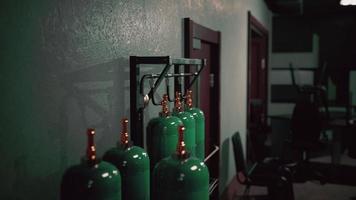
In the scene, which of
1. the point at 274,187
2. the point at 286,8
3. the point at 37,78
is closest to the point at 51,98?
the point at 37,78

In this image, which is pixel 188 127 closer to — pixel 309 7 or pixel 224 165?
pixel 224 165

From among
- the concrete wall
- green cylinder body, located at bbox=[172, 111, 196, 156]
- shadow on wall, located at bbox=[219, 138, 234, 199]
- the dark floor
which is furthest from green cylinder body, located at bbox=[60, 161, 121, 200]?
the concrete wall

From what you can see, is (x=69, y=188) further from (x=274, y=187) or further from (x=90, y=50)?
(x=274, y=187)

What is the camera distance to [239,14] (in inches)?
158

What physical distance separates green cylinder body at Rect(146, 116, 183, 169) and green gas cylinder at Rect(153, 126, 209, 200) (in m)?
0.17

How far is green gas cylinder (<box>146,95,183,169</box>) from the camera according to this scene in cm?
154

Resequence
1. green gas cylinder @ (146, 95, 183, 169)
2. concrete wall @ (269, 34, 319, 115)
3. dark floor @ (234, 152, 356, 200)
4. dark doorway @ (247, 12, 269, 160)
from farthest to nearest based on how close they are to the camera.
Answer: concrete wall @ (269, 34, 319, 115) < dark doorway @ (247, 12, 269, 160) < dark floor @ (234, 152, 356, 200) < green gas cylinder @ (146, 95, 183, 169)

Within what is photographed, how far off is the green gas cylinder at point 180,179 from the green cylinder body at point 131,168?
5 cm

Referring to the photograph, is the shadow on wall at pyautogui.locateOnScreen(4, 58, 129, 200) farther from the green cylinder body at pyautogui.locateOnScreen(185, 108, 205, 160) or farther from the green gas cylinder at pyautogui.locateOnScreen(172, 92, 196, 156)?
the green cylinder body at pyautogui.locateOnScreen(185, 108, 205, 160)

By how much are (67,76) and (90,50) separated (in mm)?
169

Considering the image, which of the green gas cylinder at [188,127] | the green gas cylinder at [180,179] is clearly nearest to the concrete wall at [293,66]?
the green gas cylinder at [188,127]

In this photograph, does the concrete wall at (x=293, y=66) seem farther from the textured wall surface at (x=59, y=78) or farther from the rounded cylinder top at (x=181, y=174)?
the rounded cylinder top at (x=181, y=174)

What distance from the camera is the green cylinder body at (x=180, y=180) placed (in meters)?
1.30

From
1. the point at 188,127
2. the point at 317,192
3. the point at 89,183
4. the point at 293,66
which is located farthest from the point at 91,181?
the point at 293,66
